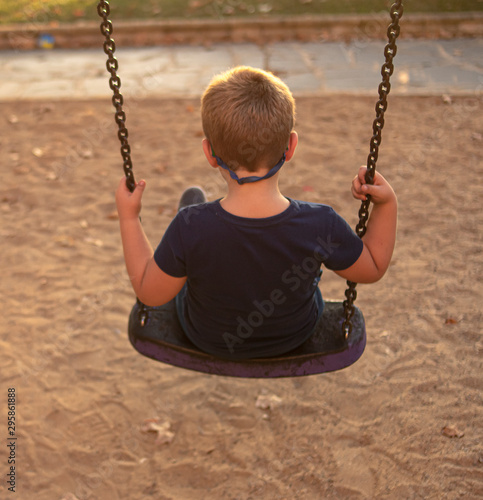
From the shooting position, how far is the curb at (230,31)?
7418 millimetres

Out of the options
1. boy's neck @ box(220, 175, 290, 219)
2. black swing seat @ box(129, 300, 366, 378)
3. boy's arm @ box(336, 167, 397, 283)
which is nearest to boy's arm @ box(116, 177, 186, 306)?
black swing seat @ box(129, 300, 366, 378)

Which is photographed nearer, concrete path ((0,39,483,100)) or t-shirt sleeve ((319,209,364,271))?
t-shirt sleeve ((319,209,364,271))

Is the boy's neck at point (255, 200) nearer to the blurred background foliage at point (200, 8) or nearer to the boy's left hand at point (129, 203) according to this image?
the boy's left hand at point (129, 203)

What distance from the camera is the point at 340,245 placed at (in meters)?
1.71

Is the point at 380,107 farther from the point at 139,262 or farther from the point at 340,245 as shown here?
the point at 139,262

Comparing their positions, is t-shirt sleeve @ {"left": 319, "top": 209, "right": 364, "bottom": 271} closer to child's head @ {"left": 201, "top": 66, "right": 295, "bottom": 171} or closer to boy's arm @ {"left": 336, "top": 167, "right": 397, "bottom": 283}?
boy's arm @ {"left": 336, "top": 167, "right": 397, "bottom": 283}

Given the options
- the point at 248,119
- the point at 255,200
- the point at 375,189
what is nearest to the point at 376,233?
the point at 375,189

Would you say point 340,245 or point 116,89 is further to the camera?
point 116,89

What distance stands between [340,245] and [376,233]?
0.81ft

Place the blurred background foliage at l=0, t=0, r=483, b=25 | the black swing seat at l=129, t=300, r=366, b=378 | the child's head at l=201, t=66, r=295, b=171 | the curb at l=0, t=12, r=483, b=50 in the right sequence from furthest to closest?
the blurred background foliage at l=0, t=0, r=483, b=25, the curb at l=0, t=12, r=483, b=50, the black swing seat at l=129, t=300, r=366, b=378, the child's head at l=201, t=66, r=295, b=171

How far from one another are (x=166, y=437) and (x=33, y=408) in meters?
0.67

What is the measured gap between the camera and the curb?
742cm

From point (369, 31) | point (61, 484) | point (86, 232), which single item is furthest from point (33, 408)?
point (369, 31)

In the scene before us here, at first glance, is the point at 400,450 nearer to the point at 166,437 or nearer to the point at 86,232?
the point at 166,437
